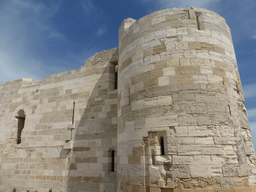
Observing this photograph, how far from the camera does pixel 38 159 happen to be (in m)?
7.84

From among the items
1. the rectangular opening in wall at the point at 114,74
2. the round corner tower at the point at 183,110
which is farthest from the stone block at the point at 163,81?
the rectangular opening in wall at the point at 114,74

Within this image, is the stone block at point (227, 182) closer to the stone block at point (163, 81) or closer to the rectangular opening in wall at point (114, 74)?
the stone block at point (163, 81)

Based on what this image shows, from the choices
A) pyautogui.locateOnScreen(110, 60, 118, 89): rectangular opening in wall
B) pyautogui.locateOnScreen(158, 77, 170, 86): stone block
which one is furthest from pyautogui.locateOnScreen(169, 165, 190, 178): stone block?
pyautogui.locateOnScreen(110, 60, 118, 89): rectangular opening in wall

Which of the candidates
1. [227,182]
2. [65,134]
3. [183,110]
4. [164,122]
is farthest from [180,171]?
[65,134]

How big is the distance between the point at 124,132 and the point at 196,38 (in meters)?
2.90

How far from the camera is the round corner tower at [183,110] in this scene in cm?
395

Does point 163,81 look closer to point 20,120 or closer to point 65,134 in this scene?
point 65,134

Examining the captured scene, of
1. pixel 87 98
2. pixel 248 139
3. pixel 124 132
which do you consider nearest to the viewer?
pixel 248 139

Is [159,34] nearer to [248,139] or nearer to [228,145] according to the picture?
[228,145]

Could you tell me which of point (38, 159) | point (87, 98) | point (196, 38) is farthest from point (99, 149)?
point (196, 38)

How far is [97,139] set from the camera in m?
6.96

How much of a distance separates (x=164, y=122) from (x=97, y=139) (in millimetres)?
3400

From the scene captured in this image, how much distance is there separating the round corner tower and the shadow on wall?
1629 mm

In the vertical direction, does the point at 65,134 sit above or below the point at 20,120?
below
